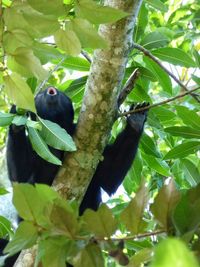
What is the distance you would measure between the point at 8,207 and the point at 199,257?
2872mm

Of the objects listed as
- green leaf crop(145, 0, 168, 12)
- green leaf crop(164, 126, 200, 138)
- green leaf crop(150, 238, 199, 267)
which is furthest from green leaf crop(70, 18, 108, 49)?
green leaf crop(145, 0, 168, 12)

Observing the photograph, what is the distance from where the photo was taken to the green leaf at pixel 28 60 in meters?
1.40

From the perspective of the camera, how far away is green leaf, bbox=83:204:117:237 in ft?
3.30

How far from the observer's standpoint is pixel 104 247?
102cm

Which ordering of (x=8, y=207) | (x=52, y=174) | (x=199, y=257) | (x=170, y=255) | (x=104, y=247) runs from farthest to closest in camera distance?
(x=8, y=207)
(x=52, y=174)
(x=104, y=247)
(x=199, y=257)
(x=170, y=255)

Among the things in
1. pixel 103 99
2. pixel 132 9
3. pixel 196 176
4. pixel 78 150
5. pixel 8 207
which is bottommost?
pixel 8 207

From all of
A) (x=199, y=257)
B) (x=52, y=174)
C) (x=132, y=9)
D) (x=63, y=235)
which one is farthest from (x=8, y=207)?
(x=199, y=257)

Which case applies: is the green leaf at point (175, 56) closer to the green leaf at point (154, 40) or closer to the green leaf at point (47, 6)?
the green leaf at point (154, 40)

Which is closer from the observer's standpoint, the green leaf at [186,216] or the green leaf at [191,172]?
the green leaf at [186,216]

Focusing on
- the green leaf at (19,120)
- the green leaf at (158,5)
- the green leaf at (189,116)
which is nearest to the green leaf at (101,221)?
the green leaf at (19,120)

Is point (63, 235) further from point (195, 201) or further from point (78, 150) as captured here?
point (78, 150)

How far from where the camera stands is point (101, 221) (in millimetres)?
1013

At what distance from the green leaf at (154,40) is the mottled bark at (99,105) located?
0.56m

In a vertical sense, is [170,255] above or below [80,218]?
above
